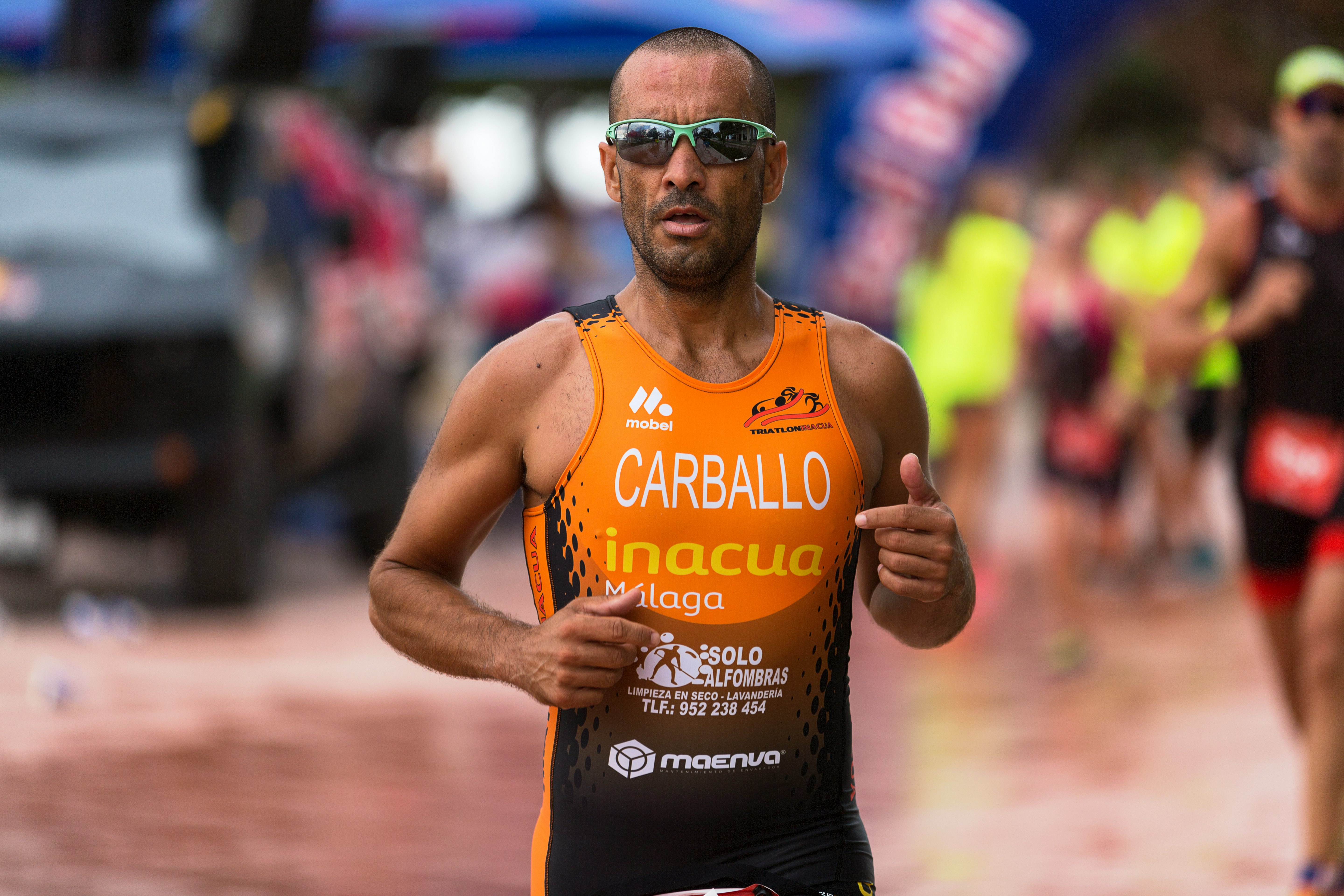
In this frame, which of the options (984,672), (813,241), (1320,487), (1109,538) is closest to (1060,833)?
(1320,487)

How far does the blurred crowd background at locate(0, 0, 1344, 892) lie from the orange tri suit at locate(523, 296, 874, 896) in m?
3.01

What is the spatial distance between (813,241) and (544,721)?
1051 cm

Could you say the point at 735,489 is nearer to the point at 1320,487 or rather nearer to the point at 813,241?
the point at 1320,487

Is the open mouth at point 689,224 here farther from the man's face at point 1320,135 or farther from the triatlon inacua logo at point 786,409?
the man's face at point 1320,135

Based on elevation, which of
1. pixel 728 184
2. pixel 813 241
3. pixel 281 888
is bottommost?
pixel 281 888

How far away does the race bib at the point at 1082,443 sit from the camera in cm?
1086

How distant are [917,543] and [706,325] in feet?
1.55

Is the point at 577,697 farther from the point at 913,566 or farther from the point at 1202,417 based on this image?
the point at 1202,417

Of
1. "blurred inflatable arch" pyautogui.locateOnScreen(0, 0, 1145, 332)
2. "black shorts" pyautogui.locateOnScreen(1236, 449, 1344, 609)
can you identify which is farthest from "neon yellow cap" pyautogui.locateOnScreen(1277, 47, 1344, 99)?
"blurred inflatable arch" pyautogui.locateOnScreen(0, 0, 1145, 332)

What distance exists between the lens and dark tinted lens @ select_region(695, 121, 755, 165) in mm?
2998

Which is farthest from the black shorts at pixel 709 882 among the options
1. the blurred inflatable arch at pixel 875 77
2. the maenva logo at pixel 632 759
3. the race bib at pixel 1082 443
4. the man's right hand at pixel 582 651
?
the blurred inflatable arch at pixel 875 77

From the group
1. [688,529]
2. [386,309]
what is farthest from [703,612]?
[386,309]

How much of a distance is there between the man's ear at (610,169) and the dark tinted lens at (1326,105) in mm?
3122

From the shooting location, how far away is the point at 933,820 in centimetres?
669
